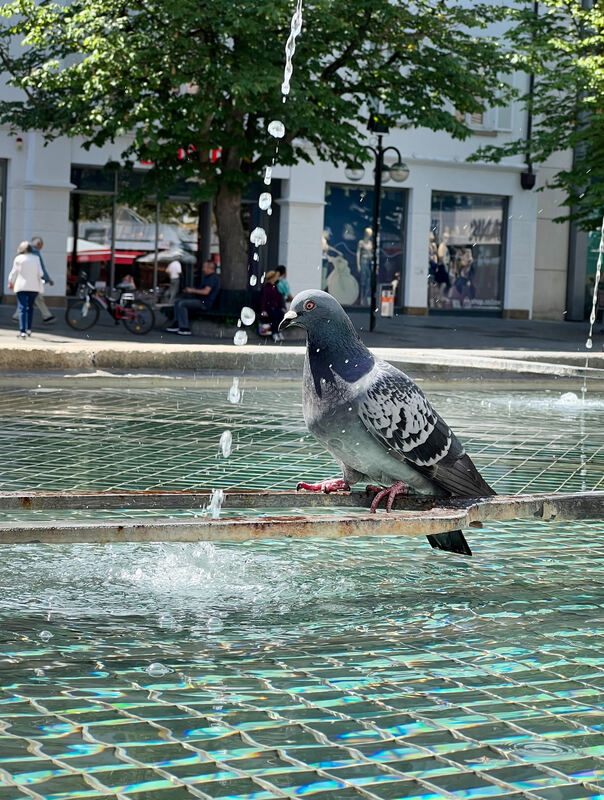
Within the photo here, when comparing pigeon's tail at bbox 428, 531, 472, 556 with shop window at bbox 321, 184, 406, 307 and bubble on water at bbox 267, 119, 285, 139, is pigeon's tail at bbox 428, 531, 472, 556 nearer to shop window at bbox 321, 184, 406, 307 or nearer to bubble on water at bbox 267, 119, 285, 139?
bubble on water at bbox 267, 119, 285, 139

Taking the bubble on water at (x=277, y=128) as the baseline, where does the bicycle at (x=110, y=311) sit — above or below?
below

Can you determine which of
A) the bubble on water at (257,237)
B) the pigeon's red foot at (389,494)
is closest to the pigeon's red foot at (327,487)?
the pigeon's red foot at (389,494)

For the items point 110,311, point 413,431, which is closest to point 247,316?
point 110,311

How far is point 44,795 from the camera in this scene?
2.79 m

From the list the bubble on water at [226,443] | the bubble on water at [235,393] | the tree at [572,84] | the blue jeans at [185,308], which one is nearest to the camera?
the bubble on water at [226,443]

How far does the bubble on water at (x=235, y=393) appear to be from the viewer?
11443 millimetres

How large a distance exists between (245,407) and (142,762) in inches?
319

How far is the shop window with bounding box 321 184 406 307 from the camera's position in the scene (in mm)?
32031

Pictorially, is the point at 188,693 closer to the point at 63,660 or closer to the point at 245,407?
the point at 63,660

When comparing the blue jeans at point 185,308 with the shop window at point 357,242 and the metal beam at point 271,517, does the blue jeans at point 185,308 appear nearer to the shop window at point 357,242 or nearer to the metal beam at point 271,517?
the shop window at point 357,242

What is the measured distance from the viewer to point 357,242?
3262cm

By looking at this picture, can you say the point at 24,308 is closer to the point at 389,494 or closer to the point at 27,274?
the point at 27,274

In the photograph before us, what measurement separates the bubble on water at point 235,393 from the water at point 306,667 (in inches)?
177

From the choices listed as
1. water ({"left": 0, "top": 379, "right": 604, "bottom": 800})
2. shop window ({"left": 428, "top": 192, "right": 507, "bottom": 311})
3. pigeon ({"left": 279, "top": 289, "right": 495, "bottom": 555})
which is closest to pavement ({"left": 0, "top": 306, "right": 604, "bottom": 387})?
water ({"left": 0, "top": 379, "right": 604, "bottom": 800})
